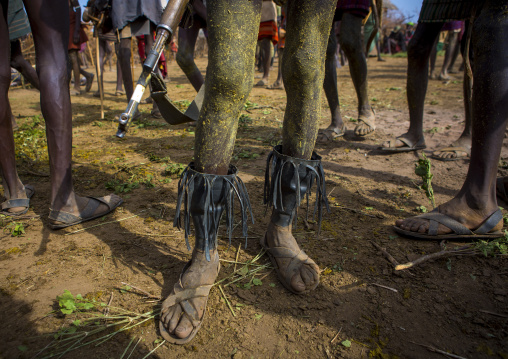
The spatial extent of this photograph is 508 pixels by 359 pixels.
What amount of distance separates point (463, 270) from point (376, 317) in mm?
588

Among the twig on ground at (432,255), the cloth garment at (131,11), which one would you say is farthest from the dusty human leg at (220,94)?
the cloth garment at (131,11)

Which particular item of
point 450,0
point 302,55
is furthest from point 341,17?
point 302,55

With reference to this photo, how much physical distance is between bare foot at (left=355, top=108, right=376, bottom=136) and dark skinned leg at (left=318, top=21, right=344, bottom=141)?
0.73ft

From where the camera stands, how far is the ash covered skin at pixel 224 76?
1.20 m

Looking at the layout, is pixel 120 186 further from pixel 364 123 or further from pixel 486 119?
pixel 364 123

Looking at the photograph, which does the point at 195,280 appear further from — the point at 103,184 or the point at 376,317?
the point at 103,184

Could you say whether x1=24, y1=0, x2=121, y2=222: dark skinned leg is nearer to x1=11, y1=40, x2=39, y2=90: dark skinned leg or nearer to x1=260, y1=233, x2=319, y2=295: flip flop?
x1=260, y1=233, x2=319, y2=295: flip flop

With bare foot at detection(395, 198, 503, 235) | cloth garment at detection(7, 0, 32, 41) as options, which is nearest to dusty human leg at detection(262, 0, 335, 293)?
bare foot at detection(395, 198, 503, 235)

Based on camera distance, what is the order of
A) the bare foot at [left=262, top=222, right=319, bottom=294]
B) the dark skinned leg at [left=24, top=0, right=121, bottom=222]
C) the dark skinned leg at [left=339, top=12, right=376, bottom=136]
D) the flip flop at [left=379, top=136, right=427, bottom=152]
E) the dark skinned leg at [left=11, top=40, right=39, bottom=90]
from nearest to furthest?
the bare foot at [left=262, top=222, right=319, bottom=294]
the dark skinned leg at [left=24, top=0, right=121, bottom=222]
the flip flop at [left=379, top=136, right=427, bottom=152]
the dark skinned leg at [left=339, top=12, right=376, bottom=136]
the dark skinned leg at [left=11, top=40, right=39, bottom=90]

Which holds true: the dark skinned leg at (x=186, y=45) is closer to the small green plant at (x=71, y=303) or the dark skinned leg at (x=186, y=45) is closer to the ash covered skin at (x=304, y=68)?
the ash covered skin at (x=304, y=68)

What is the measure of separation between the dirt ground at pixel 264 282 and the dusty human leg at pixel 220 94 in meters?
0.14

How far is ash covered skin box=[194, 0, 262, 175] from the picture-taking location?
1203mm

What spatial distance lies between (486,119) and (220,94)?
1.46 metres

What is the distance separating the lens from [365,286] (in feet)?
5.04
